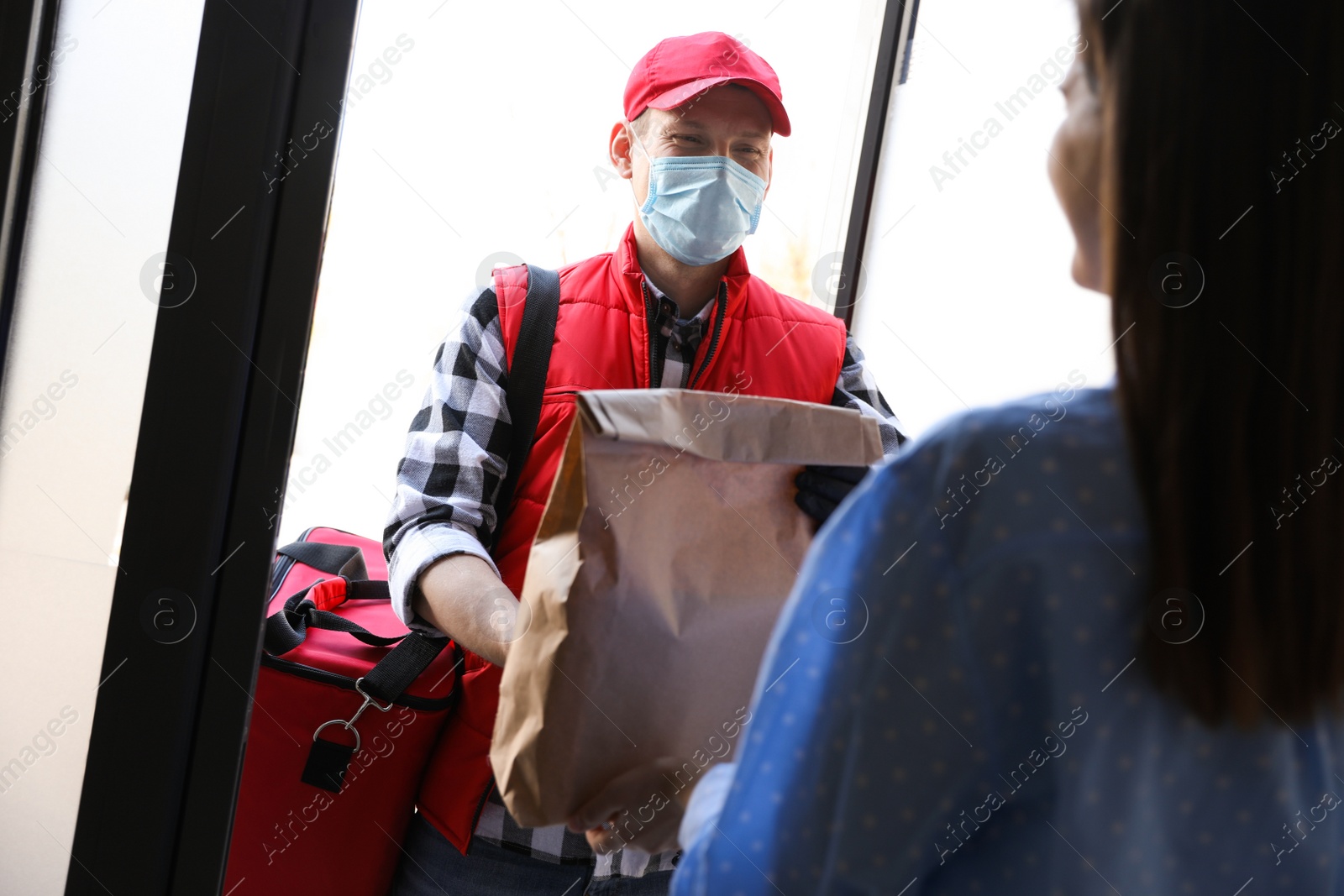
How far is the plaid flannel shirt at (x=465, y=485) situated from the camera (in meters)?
0.89

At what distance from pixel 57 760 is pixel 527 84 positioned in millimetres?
1544

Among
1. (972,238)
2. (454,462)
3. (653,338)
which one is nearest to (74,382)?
(454,462)

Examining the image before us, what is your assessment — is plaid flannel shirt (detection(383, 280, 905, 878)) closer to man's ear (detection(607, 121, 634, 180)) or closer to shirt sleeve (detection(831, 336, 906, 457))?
man's ear (detection(607, 121, 634, 180))

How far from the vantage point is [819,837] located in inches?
17.4

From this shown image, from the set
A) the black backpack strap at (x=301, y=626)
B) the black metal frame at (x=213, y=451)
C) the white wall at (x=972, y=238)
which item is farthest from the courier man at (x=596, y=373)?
the white wall at (x=972, y=238)

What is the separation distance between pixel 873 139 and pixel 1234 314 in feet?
5.92

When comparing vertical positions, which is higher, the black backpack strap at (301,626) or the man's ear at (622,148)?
the man's ear at (622,148)

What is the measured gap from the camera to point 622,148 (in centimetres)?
118

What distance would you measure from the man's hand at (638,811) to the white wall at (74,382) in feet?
1.13

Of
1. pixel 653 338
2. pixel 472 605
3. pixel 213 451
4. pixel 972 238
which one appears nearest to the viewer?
pixel 213 451

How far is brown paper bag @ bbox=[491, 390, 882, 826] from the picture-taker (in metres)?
0.62

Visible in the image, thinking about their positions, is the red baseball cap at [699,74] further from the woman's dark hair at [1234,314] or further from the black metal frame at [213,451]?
the woman's dark hair at [1234,314]

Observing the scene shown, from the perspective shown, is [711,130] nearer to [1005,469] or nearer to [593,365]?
[593,365]

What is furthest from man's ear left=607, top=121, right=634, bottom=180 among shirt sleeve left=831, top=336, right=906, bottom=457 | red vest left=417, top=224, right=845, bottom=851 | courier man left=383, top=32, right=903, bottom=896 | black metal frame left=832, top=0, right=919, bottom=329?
black metal frame left=832, top=0, right=919, bottom=329
